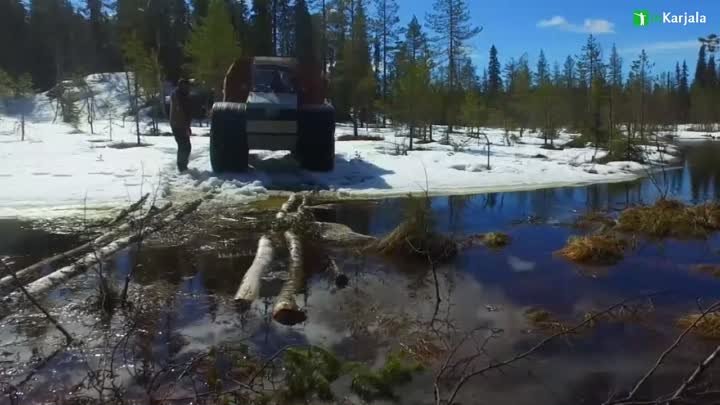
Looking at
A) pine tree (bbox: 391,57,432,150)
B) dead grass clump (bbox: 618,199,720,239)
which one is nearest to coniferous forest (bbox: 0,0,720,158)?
pine tree (bbox: 391,57,432,150)

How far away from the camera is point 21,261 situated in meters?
6.46

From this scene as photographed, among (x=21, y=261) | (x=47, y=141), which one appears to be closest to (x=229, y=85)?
(x=21, y=261)

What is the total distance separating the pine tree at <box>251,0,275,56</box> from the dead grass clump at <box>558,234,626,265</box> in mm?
35512

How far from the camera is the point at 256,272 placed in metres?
5.84

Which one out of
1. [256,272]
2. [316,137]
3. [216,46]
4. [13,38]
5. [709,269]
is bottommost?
[709,269]

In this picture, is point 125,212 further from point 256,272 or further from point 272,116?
point 272,116

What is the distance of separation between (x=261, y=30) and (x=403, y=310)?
37989 millimetres

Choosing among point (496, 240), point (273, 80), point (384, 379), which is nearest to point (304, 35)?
point (273, 80)

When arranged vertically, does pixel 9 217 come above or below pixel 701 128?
below

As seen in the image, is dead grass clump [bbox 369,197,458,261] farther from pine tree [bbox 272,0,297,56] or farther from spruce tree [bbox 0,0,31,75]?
spruce tree [bbox 0,0,31,75]

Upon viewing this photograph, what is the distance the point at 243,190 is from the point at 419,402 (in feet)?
27.0

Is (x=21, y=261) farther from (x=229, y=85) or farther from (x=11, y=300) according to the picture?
(x=229, y=85)

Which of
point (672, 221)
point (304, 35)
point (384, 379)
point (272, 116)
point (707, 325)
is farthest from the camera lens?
point (304, 35)

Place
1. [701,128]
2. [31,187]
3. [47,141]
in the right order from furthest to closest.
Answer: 1. [701,128]
2. [47,141]
3. [31,187]
